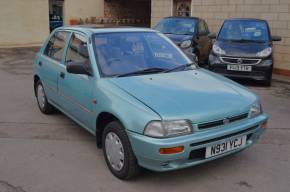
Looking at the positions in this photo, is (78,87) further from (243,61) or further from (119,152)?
(243,61)

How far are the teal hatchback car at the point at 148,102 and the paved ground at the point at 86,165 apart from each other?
11.7 inches

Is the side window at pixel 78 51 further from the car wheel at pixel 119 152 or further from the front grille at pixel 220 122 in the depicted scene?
the front grille at pixel 220 122

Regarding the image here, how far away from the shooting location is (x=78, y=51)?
4.54 m

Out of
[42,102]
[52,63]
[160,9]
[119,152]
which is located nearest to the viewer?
[119,152]

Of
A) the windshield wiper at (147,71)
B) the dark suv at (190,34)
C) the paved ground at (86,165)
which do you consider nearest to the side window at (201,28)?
the dark suv at (190,34)

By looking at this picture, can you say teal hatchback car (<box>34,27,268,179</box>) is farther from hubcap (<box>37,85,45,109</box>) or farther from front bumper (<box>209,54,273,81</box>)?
front bumper (<box>209,54,273,81</box>)

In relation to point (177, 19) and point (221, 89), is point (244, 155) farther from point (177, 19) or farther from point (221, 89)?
point (177, 19)

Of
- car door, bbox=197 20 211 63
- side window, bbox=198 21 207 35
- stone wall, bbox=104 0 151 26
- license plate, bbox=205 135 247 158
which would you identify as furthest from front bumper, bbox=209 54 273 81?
stone wall, bbox=104 0 151 26

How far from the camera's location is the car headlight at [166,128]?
3.13 meters

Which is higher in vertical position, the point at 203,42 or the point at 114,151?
the point at 203,42

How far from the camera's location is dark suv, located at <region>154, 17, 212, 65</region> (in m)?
9.91

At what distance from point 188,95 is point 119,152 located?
3.01ft

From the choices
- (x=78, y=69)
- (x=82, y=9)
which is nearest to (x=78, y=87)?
(x=78, y=69)

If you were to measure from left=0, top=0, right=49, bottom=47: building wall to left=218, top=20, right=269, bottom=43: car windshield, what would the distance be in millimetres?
11600
